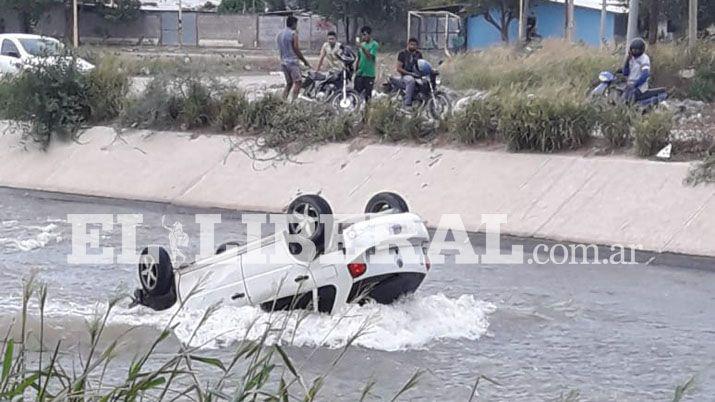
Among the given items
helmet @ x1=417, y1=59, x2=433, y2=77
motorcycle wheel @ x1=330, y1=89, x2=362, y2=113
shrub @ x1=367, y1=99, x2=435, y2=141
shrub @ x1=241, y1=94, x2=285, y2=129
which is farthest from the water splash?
helmet @ x1=417, y1=59, x2=433, y2=77

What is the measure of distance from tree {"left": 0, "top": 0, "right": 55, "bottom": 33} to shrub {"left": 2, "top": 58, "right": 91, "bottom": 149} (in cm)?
3577

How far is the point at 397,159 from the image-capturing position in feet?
60.5

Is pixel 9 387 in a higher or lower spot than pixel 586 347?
higher

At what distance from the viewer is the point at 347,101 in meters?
22.1

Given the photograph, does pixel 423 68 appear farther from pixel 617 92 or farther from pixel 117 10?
pixel 117 10

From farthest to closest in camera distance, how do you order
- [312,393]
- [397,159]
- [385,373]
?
[397,159] → [385,373] → [312,393]

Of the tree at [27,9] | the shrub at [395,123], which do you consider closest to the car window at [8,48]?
the shrub at [395,123]

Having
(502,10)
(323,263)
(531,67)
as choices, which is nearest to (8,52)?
(531,67)

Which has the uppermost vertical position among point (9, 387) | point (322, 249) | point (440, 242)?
point (9, 387)

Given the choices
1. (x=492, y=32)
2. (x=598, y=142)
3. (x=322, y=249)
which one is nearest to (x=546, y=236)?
(x=598, y=142)

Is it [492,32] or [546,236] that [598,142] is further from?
[492,32]

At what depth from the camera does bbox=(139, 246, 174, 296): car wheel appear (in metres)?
10.1

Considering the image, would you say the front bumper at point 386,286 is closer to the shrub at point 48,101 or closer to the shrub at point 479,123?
the shrub at point 479,123

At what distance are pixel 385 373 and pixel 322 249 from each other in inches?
45.1
